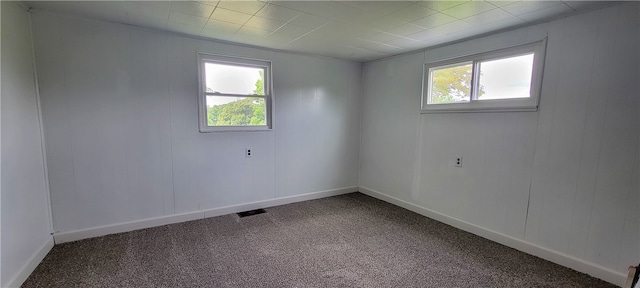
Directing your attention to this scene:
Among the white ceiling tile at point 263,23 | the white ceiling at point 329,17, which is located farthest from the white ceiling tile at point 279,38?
the white ceiling tile at point 263,23

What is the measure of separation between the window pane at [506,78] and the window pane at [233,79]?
2773 millimetres

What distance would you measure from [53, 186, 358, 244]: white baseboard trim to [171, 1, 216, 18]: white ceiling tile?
2.28 metres

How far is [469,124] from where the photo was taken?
10.1ft

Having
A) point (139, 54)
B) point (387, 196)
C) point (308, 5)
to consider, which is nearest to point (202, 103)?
point (139, 54)

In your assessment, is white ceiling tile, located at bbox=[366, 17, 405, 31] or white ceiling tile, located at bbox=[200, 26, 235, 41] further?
white ceiling tile, located at bbox=[200, 26, 235, 41]

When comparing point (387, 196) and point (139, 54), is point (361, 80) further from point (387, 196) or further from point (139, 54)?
point (139, 54)

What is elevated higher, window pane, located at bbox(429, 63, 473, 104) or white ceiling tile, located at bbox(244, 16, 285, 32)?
white ceiling tile, located at bbox(244, 16, 285, 32)

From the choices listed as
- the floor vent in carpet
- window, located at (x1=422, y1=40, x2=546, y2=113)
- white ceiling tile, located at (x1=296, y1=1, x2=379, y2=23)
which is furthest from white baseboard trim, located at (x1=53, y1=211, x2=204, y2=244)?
window, located at (x1=422, y1=40, x2=546, y2=113)

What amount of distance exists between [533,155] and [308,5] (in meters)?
2.54

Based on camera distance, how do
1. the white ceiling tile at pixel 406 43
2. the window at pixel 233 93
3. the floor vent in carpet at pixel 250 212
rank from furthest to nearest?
the floor vent in carpet at pixel 250 212, the window at pixel 233 93, the white ceiling tile at pixel 406 43

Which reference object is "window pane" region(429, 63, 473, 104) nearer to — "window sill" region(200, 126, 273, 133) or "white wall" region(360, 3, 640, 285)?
"white wall" region(360, 3, 640, 285)

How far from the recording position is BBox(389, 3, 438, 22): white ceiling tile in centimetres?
222

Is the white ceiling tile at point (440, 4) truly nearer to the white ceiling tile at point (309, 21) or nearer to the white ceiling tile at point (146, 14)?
the white ceiling tile at point (309, 21)

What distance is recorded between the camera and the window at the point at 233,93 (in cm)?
334
